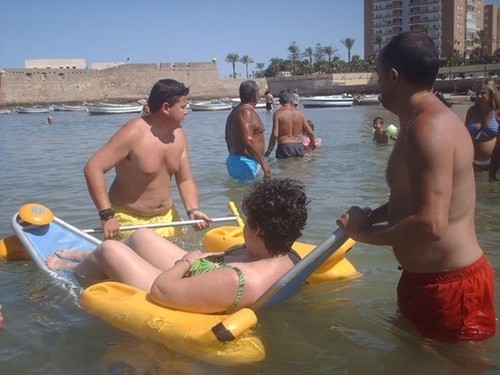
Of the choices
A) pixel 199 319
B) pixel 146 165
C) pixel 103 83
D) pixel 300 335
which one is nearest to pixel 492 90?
pixel 146 165

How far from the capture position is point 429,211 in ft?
7.94

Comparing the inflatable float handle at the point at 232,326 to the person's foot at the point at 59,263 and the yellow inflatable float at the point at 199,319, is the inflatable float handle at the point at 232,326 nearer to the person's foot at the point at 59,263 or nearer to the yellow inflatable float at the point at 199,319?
the yellow inflatable float at the point at 199,319

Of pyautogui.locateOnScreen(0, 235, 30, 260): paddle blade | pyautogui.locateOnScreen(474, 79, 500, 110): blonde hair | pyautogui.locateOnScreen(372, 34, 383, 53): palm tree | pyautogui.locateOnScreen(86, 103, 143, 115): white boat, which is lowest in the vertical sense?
pyautogui.locateOnScreen(86, 103, 143, 115): white boat

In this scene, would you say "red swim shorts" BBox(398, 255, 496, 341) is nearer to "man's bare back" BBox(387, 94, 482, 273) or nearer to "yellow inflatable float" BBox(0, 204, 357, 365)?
"man's bare back" BBox(387, 94, 482, 273)

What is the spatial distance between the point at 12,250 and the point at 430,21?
100 m

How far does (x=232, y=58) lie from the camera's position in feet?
381

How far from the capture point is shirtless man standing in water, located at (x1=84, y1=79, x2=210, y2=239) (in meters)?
4.48

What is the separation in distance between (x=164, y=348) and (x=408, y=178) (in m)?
1.59

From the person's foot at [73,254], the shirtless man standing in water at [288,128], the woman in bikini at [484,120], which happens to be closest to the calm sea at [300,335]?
the person's foot at [73,254]

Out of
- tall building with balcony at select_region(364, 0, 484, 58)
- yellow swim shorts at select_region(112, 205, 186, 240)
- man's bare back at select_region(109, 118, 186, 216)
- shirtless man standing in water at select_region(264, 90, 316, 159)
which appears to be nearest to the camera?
man's bare back at select_region(109, 118, 186, 216)

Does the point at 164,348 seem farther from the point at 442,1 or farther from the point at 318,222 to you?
the point at 442,1

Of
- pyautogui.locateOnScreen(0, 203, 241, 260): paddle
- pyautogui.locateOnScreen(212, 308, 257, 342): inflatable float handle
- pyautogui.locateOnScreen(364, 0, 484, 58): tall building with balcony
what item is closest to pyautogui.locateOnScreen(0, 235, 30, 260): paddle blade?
pyautogui.locateOnScreen(0, 203, 241, 260): paddle

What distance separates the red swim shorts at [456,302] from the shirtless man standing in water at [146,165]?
2316 mm

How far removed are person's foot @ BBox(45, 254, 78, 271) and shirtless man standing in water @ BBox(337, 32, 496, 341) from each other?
7.88ft
